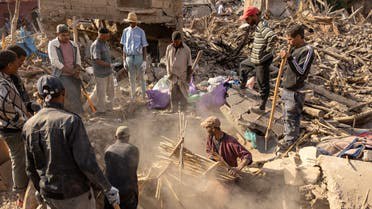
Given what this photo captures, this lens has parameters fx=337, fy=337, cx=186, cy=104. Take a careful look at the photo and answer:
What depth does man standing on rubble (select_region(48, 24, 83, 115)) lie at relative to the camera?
596 cm

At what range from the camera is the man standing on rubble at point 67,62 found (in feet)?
19.6

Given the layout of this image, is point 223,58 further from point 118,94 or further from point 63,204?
point 63,204

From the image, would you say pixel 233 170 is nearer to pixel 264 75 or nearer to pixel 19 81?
pixel 264 75

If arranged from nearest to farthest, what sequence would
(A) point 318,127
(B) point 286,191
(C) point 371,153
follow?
(C) point 371,153, (B) point 286,191, (A) point 318,127

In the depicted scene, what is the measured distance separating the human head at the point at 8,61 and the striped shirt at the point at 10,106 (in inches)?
2.8

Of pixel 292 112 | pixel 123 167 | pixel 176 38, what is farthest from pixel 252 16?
pixel 123 167

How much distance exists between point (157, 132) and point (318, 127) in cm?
323

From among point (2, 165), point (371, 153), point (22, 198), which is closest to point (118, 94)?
point (2, 165)

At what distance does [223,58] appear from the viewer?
11828 millimetres

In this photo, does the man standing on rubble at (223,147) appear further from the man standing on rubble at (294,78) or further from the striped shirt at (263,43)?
the striped shirt at (263,43)

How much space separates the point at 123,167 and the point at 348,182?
2852 mm

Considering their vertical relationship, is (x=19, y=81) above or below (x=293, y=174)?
above

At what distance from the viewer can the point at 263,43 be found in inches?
250

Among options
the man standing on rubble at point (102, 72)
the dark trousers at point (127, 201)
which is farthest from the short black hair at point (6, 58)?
the man standing on rubble at point (102, 72)
